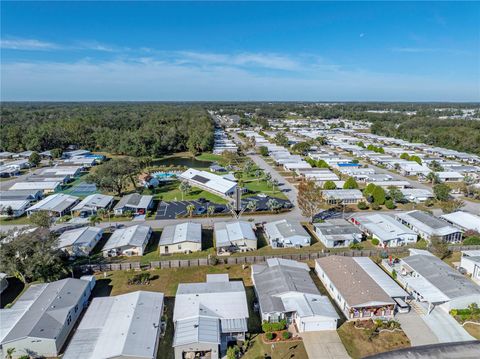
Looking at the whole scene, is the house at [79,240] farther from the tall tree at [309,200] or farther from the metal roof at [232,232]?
the tall tree at [309,200]

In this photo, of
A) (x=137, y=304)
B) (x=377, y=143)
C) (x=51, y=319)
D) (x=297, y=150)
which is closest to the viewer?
(x=51, y=319)

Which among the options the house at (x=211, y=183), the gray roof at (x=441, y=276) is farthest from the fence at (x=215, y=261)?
the house at (x=211, y=183)

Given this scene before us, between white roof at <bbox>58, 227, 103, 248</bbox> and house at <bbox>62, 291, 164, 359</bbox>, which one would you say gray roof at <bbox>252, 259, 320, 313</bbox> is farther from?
white roof at <bbox>58, 227, 103, 248</bbox>

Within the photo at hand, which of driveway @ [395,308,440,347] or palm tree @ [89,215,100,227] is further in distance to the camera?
palm tree @ [89,215,100,227]

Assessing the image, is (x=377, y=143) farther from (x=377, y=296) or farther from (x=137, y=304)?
(x=137, y=304)

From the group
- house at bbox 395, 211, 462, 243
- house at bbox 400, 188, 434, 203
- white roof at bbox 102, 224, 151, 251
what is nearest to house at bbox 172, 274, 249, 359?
white roof at bbox 102, 224, 151, 251

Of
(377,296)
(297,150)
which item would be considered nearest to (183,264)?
(377,296)

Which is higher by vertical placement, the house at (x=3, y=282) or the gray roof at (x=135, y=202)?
the gray roof at (x=135, y=202)
